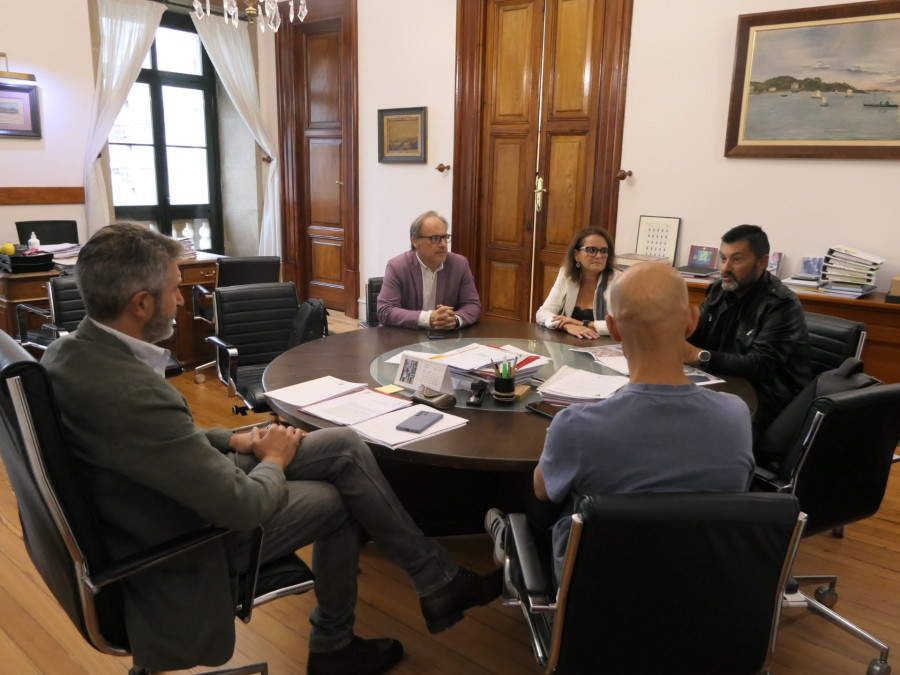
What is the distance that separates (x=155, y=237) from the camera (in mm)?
1478

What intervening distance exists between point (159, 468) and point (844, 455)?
1.62 m

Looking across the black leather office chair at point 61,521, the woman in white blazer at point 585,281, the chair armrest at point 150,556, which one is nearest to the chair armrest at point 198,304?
the woman in white blazer at point 585,281

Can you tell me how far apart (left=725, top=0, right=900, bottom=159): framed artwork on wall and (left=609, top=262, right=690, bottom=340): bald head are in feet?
10.3

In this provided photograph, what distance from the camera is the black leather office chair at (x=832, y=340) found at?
8.15 feet

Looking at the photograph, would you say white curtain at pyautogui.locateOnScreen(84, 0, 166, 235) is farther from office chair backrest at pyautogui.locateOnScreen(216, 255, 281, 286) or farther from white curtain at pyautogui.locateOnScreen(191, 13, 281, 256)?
office chair backrest at pyautogui.locateOnScreen(216, 255, 281, 286)

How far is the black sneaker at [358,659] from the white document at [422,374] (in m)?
0.73

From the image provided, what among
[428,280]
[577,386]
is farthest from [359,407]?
[428,280]

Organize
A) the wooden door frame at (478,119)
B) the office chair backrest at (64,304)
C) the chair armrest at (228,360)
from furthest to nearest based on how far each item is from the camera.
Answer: the wooden door frame at (478,119) → the office chair backrest at (64,304) → the chair armrest at (228,360)

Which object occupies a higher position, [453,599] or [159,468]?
[159,468]

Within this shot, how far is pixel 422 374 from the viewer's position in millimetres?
2121

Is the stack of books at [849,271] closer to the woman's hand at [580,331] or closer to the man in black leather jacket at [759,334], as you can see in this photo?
the man in black leather jacket at [759,334]

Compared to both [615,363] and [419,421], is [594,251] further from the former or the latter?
[419,421]

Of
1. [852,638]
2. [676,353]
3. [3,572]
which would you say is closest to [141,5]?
[3,572]

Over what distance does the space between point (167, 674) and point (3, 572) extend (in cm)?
85
